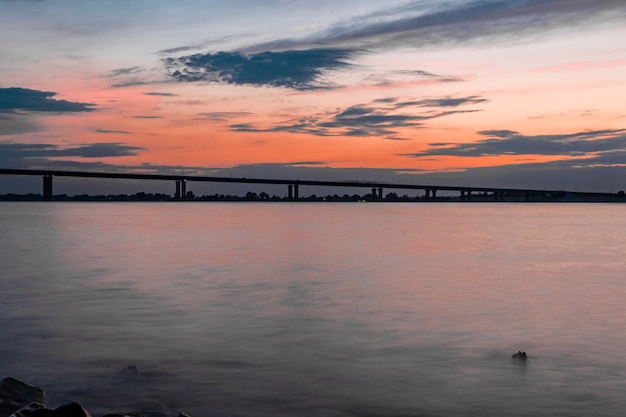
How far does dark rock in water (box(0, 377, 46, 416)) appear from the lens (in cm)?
958

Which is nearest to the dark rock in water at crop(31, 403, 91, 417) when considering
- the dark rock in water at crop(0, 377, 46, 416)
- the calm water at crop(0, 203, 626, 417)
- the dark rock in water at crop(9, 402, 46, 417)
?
the dark rock in water at crop(9, 402, 46, 417)

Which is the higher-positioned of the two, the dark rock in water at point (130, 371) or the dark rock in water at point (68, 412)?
the dark rock in water at point (68, 412)

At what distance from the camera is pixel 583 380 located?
1244cm

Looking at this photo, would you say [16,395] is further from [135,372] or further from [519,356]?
[519,356]

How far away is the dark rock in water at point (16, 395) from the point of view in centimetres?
958

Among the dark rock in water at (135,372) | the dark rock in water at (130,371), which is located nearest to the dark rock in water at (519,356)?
the dark rock in water at (135,372)

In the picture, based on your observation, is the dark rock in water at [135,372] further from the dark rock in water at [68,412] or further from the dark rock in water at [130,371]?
the dark rock in water at [68,412]

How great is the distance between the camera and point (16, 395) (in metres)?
10.0

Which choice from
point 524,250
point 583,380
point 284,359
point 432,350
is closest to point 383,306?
point 432,350

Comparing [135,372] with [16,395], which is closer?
[16,395]

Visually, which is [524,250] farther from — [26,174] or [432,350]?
[26,174]

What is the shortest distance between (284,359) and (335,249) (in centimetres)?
3300

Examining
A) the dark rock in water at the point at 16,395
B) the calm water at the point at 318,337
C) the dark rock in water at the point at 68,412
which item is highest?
the dark rock in water at the point at 68,412

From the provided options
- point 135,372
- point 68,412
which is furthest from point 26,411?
point 135,372
